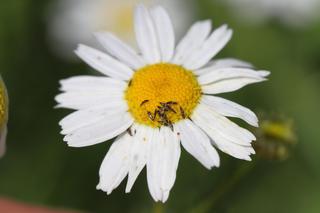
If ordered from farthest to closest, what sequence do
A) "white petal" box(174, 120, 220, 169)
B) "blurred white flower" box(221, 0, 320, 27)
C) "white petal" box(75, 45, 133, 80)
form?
1. "blurred white flower" box(221, 0, 320, 27)
2. "white petal" box(75, 45, 133, 80)
3. "white petal" box(174, 120, 220, 169)

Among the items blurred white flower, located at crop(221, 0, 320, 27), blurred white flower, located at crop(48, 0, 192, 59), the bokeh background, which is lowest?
the bokeh background

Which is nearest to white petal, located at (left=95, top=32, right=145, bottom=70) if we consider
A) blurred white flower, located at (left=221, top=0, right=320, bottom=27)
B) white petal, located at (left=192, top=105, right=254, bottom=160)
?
white petal, located at (left=192, top=105, right=254, bottom=160)

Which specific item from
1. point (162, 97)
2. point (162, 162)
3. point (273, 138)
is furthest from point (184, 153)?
point (162, 162)

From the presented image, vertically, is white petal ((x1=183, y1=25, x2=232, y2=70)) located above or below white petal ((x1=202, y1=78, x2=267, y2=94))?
above

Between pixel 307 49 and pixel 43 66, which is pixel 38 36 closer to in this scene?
pixel 43 66

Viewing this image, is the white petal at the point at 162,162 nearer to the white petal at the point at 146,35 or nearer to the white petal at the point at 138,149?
the white petal at the point at 138,149

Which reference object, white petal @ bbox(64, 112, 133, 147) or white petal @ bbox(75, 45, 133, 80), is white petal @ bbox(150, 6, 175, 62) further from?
white petal @ bbox(64, 112, 133, 147)
